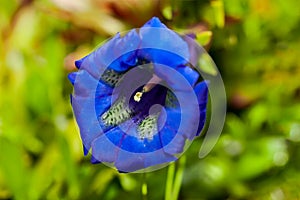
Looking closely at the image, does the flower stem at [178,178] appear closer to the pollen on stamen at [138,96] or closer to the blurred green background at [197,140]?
the blurred green background at [197,140]

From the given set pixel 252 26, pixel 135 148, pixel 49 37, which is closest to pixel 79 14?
pixel 49 37

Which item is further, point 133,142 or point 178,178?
point 178,178

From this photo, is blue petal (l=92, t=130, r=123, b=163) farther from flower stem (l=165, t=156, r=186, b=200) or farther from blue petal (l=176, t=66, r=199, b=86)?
flower stem (l=165, t=156, r=186, b=200)

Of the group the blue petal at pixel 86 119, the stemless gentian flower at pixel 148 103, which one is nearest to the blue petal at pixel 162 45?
the stemless gentian flower at pixel 148 103

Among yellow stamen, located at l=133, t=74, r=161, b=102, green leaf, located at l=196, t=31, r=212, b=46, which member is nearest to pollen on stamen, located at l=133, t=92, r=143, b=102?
yellow stamen, located at l=133, t=74, r=161, b=102

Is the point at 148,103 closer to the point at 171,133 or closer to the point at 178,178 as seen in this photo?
the point at 171,133

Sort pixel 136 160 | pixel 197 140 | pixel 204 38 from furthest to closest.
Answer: pixel 197 140 → pixel 204 38 → pixel 136 160

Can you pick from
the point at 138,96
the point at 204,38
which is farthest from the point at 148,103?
the point at 204,38
